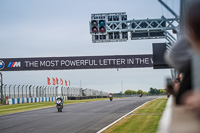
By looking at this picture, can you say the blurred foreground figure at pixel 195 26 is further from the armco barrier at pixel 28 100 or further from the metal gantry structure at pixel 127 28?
the armco barrier at pixel 28 100

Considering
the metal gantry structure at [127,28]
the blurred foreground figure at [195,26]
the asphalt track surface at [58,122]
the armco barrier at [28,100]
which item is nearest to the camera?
the blurred foreground figure at [195,26]

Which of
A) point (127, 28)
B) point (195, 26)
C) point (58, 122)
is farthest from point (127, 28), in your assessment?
point (195, 26)

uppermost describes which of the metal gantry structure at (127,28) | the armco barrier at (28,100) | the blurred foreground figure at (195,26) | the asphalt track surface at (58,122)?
the metal gantry structure at (127,28)

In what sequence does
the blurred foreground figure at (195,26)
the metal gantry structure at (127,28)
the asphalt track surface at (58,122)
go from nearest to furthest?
the blurred foreground figure at (195,26) → the asphalt track surface at (58,122) → the metal gantry structure at (127,28)

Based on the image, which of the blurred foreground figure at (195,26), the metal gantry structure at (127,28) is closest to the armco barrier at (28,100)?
the metal gantry structure at (127,28)

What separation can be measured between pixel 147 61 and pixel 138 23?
15086 mm

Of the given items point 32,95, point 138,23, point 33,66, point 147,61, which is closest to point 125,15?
point 138,23

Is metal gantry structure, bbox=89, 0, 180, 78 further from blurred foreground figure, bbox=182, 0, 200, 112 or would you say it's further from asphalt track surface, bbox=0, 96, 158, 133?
blurred foreground figure, bbox=182, 0, 200, 112

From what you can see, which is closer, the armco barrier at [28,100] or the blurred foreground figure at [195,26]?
the blurred foreground figure at [195,26]

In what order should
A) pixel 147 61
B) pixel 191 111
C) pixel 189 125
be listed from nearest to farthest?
pixel 189 125 → pixel 191 111 → pixel 147 61

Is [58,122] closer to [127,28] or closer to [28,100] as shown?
[127,28]

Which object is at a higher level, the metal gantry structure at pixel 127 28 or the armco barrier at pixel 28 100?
the metal gantry structure at pixel 127 28

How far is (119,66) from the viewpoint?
39.2 metres

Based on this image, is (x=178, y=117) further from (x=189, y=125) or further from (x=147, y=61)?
(x=147, y=61)
